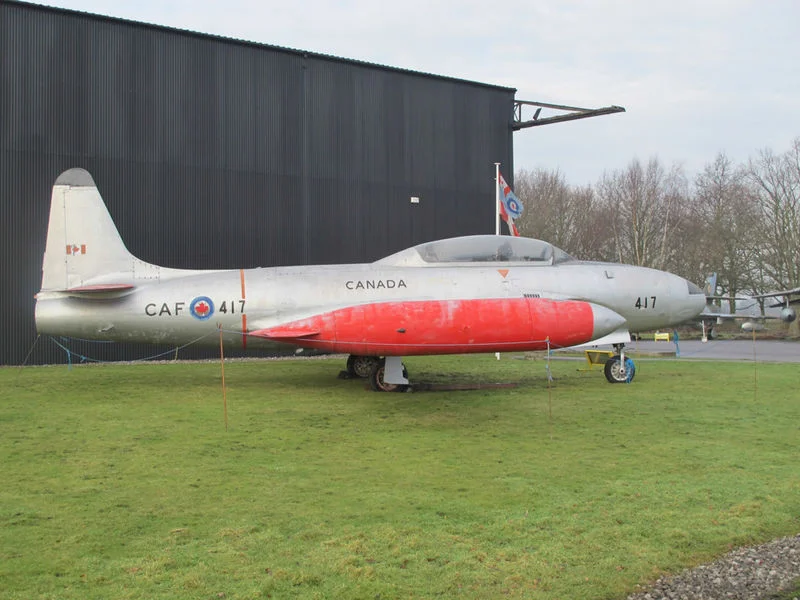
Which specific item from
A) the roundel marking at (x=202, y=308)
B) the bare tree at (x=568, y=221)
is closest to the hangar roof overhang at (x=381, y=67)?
the roundel marking at (x=202, y=308)

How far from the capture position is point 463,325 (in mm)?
12562

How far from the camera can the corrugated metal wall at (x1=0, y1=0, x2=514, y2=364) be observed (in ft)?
64.3

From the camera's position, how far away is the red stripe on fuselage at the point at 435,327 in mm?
12414

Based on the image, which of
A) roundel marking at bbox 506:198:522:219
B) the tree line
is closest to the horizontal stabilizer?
roundel marking at bbox 506:198:522:219

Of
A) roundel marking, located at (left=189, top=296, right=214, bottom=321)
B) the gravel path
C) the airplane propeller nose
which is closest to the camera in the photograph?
the gravel path

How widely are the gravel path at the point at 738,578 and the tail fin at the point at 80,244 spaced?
11.3 m

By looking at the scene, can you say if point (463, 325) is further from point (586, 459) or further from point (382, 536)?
point (382, 536)

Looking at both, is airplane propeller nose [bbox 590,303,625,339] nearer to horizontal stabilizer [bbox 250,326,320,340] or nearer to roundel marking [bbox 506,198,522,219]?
horizontal stabilizer [bbox 250,326,320,340]

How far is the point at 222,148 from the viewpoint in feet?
72.7

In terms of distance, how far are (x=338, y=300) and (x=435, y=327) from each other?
6.68 ft

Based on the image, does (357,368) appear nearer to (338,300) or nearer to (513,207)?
(338,300)

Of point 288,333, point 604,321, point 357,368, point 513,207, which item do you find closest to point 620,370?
point 604,321

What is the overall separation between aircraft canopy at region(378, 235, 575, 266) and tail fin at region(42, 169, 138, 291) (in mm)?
5328

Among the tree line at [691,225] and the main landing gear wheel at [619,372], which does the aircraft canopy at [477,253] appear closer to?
the main landing gear wheel at [619,372]
